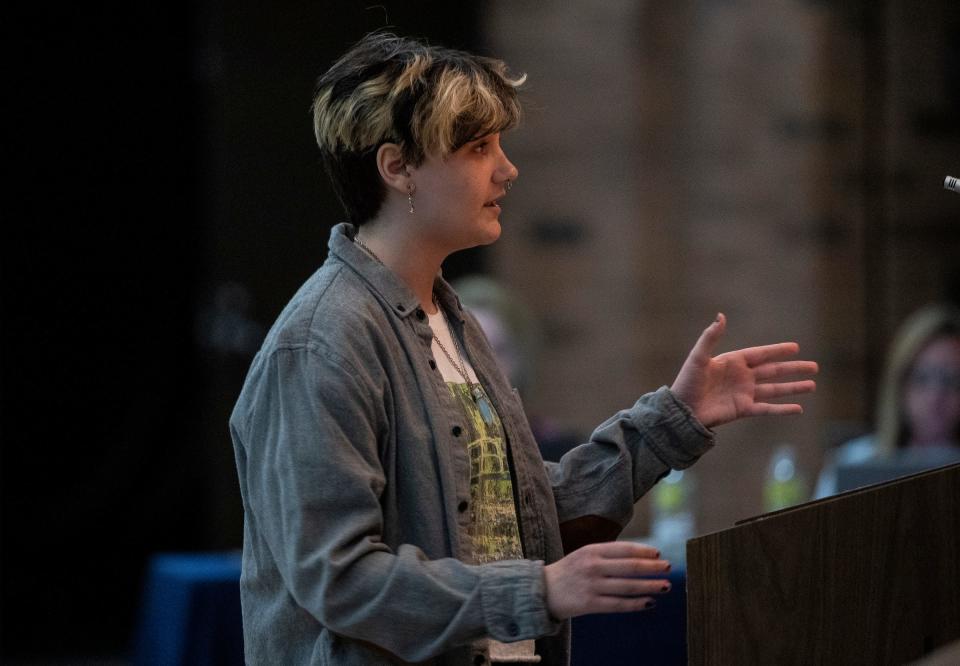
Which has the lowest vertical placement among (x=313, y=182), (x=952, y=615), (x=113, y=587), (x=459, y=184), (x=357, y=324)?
(x=113, y=587)

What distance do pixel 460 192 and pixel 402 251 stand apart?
103 millimetres

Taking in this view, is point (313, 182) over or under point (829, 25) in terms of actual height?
under

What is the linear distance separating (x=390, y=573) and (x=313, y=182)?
383cm

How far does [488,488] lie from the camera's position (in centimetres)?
172

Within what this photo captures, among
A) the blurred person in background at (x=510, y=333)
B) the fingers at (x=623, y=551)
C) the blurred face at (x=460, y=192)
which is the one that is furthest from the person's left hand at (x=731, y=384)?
the blurred person in background at (x=510, y=333)

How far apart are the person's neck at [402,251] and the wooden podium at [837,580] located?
0.51 m

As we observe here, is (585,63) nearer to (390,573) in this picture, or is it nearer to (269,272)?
(269,272)

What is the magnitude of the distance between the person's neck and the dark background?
3.42m

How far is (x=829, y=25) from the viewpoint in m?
5.13

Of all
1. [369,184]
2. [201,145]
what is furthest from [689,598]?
[201,145]

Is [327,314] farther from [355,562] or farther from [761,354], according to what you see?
[761,354]

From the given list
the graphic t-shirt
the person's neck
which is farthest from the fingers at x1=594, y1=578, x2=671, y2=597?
the person's neck

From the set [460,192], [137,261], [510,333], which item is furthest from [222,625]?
[137,261]

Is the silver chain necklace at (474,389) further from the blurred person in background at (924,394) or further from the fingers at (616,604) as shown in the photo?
the blurred person in background at (924,394)
